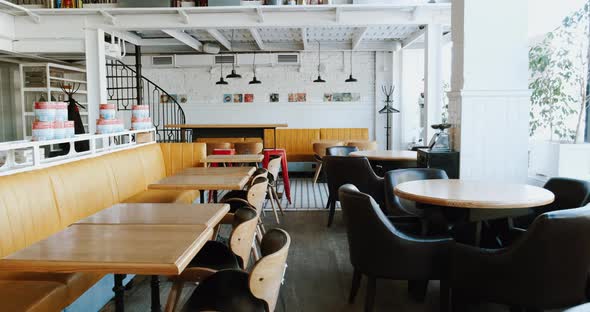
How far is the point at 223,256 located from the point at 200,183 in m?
1.37

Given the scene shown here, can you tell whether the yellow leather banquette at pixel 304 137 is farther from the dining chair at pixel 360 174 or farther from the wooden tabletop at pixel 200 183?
the wooden tabletop at pixel 200 183

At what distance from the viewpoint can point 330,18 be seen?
25.1 feet

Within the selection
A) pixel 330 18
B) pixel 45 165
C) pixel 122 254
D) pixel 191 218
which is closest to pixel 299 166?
pixel 330 18

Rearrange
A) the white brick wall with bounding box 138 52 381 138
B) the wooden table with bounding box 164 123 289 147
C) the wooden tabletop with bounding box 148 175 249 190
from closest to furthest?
1. the wooden tabletop with bounding box 148 175 249 190
2. the wooden table with bounding box 164 123 289 147
3. the white brick wall with bounding box 138 52 381 138

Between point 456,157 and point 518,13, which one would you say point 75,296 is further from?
point 518,13

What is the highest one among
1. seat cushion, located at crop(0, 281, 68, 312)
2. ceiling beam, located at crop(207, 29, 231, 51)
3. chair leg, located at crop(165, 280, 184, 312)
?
ceiling beam, located at crop(207, 29, 231, 51)

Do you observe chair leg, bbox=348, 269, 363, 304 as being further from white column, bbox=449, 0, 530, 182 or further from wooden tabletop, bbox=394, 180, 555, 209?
white column, bbox=449, 0, 530, 182

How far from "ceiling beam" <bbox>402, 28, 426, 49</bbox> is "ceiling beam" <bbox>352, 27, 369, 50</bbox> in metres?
1.08

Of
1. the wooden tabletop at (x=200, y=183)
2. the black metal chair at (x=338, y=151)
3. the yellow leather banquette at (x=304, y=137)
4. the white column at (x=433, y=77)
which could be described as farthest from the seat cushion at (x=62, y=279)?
the yellow leather banquette at (x=304, y=137)

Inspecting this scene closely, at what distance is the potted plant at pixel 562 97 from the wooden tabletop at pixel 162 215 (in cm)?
410

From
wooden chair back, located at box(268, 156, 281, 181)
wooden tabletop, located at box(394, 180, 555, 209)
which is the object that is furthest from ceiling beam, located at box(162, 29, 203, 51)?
wooden tabletop, located at box(394, 180, 555, 209)

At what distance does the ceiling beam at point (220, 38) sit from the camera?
389 inches

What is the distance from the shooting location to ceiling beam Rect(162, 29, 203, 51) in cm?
955

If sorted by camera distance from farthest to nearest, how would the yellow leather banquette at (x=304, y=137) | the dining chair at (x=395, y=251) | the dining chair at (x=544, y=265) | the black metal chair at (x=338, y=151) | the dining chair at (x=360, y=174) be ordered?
the yellow leather banquette at (x=304, y=137)
the black metal chair at (x=338, y=151)
the dining chair at (x=360, y=174)
the dining chair at (x=395, y=251)
the dining chair at (x=544, y=265)
